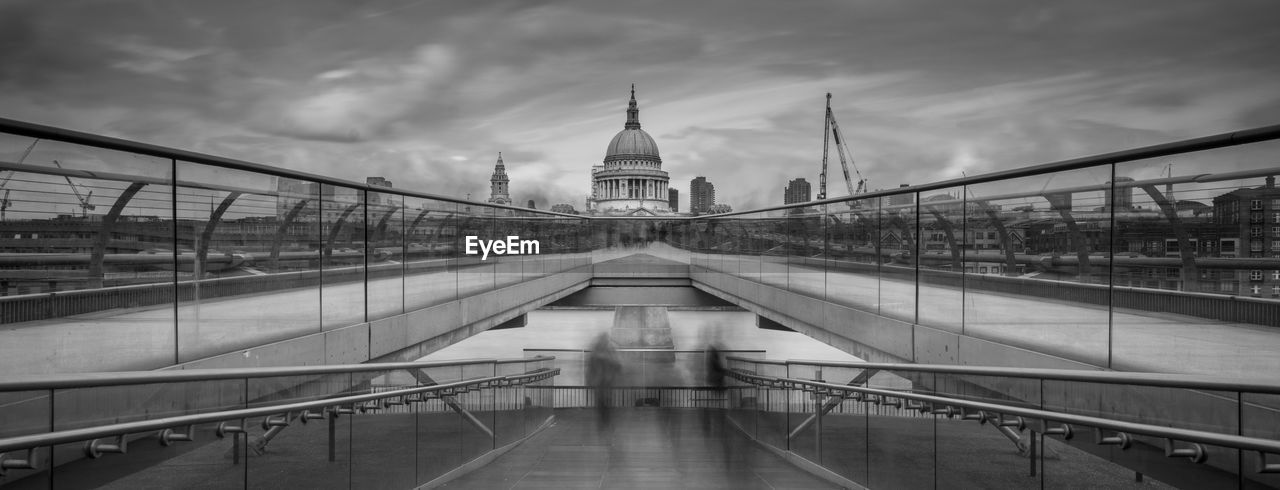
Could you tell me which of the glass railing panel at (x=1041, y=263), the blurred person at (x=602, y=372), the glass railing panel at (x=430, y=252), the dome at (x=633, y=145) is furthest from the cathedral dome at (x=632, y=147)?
the glass railing panel at (x=1041, y=263)

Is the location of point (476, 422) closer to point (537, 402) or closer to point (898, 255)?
point (898, 255)

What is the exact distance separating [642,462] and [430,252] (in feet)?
13.5

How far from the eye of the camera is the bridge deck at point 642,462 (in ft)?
21.4

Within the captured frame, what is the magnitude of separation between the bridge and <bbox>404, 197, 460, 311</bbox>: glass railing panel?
76mm

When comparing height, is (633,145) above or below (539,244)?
above

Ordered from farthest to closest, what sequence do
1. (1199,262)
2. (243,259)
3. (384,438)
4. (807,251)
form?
(807,251), (243,259), (384,438), (1199,262)

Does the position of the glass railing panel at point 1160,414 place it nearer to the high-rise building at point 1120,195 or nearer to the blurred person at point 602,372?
the high-rise building at point 1120,195

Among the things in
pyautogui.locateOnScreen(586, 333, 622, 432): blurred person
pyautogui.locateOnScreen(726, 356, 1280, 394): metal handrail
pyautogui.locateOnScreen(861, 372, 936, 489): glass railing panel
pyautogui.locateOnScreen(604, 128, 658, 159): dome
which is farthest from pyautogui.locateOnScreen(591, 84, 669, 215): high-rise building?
pyautogui.locateOnScreen(726, 356, 1280, 394): metal handrail

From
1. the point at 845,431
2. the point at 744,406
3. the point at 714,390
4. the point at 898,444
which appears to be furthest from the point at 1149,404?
the point at 714,390

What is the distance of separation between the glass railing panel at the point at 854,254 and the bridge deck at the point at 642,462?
91.7 inches

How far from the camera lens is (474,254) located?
38.8ft

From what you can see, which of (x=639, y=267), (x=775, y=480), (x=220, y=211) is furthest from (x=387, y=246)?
(x=639, y=267)

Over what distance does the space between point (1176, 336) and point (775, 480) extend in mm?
3200

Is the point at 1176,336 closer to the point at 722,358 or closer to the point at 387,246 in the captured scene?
the point at 387,246
